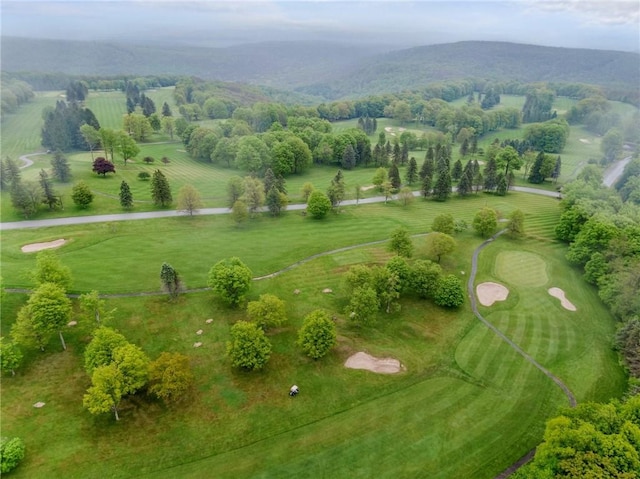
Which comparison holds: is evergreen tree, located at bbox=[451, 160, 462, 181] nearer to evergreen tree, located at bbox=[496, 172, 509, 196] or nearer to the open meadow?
evergreen tree, located at bbox=[496, 172, 509, 196]

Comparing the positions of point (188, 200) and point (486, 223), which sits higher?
point (188, 200)

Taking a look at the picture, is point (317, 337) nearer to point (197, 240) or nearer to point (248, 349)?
point (248, 349)

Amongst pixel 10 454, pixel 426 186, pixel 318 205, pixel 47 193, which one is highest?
pixel 47 193

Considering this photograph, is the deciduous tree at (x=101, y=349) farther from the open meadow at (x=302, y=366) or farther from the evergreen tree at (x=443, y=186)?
the evergreen tree at (x=443, y=186)

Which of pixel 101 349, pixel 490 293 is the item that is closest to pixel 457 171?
pixel 490 293

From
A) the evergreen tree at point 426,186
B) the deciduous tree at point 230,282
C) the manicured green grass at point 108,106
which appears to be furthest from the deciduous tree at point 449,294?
the manicured green grass at point 108,106

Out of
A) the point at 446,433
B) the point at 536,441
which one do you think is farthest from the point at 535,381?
the point at 446,433

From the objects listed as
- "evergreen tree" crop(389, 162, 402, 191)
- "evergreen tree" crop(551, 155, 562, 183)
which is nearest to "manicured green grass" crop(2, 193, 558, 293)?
"evergreen tree" crop(389, 162, 402, 191)
